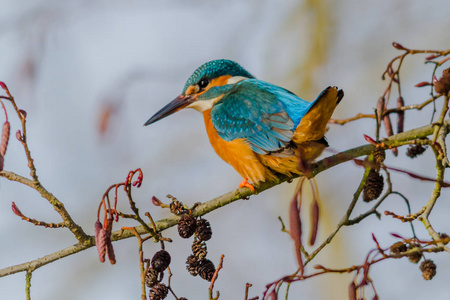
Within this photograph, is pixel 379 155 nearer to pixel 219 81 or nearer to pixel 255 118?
pixel 255 118

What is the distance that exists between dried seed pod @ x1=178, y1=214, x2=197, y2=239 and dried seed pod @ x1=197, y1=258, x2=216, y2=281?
5.1 inches

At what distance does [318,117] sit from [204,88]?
896 millimetres

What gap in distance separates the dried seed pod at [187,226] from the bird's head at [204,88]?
1009 millimetres

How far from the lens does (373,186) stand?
6.79 feet

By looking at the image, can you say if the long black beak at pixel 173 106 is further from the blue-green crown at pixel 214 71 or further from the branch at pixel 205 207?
the branch at pixel 205 207

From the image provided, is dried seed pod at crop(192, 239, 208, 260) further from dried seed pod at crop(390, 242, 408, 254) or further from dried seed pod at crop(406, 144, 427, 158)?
dried seed pod at crop(406, 144, 427, 158)

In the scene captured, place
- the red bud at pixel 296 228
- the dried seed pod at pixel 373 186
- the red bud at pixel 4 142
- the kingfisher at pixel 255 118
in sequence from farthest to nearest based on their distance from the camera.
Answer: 1. the kingfisher at pixel 255 118
2. the dried seed pod at pixel 373 186
3. the red bud at pixel 4 142
4. the red bud at pixel 296 228

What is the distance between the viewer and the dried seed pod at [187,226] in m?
2.02

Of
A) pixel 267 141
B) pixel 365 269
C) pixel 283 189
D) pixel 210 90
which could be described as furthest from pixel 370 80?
pixel 365 269

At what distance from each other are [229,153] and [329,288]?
291 cm

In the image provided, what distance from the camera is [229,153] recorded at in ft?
8.85

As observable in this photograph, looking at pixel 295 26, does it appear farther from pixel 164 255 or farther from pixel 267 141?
pixel 164 255

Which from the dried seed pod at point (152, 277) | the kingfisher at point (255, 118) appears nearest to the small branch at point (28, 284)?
the dried seed pod at point (152, 277)

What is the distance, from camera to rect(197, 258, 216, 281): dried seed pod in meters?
1.90
